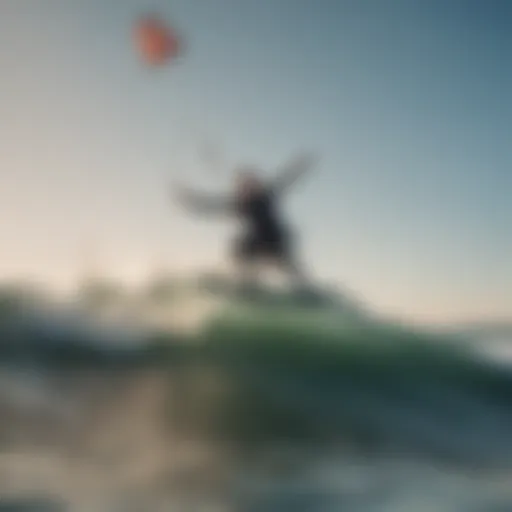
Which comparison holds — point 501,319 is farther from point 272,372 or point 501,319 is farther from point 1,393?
point 1,393

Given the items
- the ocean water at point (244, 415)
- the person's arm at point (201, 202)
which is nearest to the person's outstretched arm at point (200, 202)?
the person's arm at point (201, 202)

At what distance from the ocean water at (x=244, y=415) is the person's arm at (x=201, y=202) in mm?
144

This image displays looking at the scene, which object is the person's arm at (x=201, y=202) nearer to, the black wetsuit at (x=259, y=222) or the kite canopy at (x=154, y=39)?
the black wetsuit at (x=259, y=222)

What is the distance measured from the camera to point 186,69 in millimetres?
1402

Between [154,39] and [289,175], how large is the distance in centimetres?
30

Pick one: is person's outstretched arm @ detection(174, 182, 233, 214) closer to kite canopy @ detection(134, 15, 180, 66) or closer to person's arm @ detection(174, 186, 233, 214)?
person's arm @ detection(174, 186, 233, 214)

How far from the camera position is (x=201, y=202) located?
54.1 inches

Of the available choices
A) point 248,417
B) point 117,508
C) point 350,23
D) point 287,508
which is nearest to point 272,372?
point 248,417

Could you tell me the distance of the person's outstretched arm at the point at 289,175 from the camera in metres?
1.39

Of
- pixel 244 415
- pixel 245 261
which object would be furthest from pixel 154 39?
pixel 244 415

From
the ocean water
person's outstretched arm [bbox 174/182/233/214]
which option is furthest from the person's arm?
the ocean water

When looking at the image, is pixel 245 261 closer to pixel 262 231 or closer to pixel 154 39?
pixel 262 231

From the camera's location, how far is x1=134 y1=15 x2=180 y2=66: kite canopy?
1.38 meters

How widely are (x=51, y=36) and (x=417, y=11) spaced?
23.6 inches
